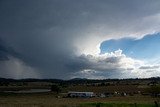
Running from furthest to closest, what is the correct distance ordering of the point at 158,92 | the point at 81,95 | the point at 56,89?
the point at 56,89, the point at 81,95, the point at 158,92

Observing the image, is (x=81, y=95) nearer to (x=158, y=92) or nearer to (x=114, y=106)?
(x=158, y=92)

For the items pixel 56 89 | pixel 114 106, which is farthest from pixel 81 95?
pixel 114 106

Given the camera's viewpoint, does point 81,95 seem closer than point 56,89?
Yes

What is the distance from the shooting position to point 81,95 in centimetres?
15100

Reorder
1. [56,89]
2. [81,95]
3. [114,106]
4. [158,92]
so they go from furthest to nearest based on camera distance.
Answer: [56,89]
[81,95]
[158,92]
[114,106]

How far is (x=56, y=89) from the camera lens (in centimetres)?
19712

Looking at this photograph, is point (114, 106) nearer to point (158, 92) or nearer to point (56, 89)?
point (158, 92)

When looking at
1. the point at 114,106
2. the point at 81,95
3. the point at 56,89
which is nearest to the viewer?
the point at 114,106

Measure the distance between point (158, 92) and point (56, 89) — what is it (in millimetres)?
75779

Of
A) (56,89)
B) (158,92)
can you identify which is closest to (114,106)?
(158,92)

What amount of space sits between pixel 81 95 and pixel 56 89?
159 feet

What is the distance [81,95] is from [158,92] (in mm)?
34409

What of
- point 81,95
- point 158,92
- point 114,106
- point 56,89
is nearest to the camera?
point 114,106

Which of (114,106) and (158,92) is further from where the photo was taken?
(158,92)
